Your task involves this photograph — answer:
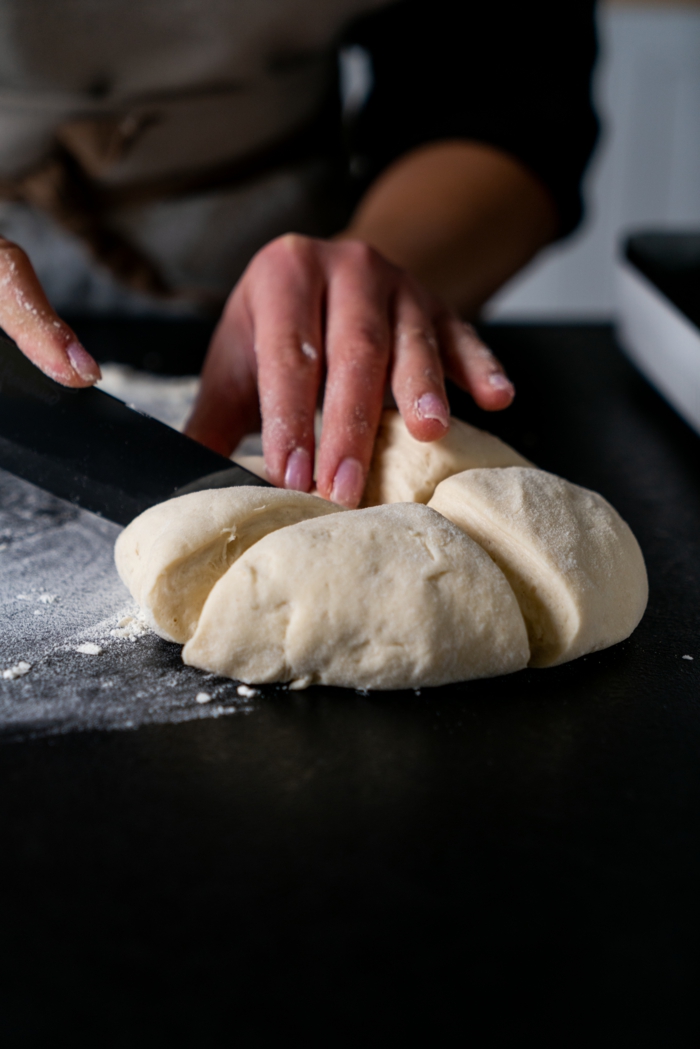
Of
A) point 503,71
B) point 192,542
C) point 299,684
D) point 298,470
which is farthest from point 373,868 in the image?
point 503,71

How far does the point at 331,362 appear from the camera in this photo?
112 centimetres

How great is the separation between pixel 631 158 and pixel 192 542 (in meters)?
4.13

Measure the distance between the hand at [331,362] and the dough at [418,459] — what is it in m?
0.04

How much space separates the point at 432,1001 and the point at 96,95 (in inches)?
67.7

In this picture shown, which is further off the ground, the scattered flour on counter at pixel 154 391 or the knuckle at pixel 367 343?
the knuckle at pixel 367 343

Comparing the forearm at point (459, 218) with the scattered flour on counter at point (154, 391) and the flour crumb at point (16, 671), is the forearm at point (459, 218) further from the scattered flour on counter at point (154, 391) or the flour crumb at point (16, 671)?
the flour crumb at point (16, 671)

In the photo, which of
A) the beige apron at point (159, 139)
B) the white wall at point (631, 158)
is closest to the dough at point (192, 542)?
the beige apron at point (159, 139)

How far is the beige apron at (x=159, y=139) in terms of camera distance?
1.67m

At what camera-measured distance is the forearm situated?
72.4 inches

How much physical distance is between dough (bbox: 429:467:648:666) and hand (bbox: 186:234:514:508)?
0.35 ft

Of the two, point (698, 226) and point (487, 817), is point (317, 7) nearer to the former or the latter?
point (487, 817)

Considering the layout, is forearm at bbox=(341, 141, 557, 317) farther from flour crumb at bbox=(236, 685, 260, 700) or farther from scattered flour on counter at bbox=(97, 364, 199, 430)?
flour crumb at bbox=(236, 685, 260, 700)

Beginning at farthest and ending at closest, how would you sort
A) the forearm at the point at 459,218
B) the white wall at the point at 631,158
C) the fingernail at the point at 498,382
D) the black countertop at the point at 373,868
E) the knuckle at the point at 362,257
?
the white wall at the point at 631,158 → the forearm at the point at 459,218 → the knuckle at the point at 362,257 → the fingernail at the point at 498,382 → the black countertop at the point at 373,868

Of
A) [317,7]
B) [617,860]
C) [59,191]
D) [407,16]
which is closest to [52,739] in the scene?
[617,860]
